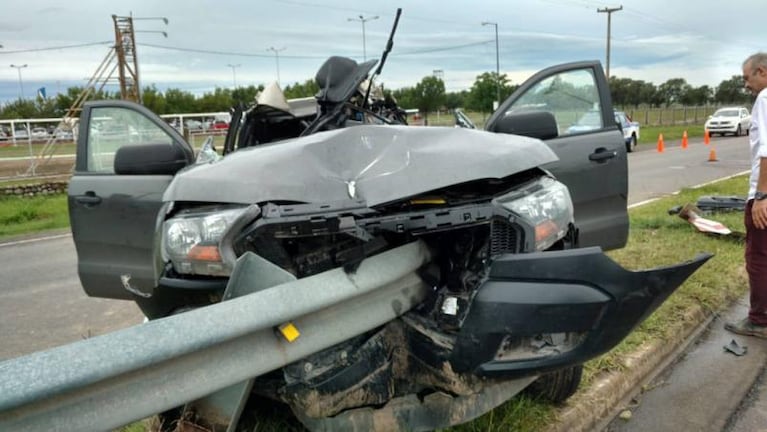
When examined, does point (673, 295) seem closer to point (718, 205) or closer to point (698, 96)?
point (718, 205)

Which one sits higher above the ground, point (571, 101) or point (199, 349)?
point (571, 101)

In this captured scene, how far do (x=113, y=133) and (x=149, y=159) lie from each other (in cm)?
85

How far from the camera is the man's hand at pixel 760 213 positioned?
12.9 ft

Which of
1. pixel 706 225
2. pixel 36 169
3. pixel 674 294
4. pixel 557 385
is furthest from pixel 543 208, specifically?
pixel 36 169

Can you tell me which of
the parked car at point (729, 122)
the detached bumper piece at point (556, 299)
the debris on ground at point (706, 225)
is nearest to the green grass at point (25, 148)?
the debris on ground at point (706, 225)

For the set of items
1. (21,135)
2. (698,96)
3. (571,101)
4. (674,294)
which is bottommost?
(674,294)

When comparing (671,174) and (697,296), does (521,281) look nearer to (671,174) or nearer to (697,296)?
(697,296)

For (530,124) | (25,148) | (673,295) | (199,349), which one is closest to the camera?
(199,349)

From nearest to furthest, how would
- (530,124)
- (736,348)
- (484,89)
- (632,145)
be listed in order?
(530,124)
(736,348)
(632,145)
(484,89)

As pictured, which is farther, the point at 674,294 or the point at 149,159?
the point at 674,294

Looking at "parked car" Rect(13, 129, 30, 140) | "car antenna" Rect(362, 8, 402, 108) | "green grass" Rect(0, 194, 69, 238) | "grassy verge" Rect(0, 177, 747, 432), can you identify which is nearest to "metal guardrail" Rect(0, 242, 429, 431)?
"grassy verge" Rect(0, 177, 747, 432)

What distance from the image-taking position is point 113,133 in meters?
4.25

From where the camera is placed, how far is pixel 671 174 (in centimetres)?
1517

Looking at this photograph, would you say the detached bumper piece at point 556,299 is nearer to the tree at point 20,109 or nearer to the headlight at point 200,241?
the headlight at point 200,241
